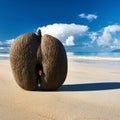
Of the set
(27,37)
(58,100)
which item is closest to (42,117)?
(58,100)

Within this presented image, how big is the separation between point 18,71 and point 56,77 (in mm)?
1160

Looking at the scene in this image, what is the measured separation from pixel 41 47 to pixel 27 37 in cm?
57

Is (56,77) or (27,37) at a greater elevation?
(27,37)

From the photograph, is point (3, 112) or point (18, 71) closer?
point (3, 112)

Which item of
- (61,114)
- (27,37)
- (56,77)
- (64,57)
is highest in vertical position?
(27,37)

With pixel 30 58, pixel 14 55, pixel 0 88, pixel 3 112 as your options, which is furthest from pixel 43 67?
pixel 3 112

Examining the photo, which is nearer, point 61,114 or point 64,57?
point 61,114

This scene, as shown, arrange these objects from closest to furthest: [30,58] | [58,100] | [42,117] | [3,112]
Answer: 1. [42,117]
2. [3,112]
3. [58,100]
4. [30,58]

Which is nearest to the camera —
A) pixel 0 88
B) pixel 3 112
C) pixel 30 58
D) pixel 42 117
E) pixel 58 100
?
pixel 42 117

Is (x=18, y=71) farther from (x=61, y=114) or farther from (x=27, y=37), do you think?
(x=61, y=114)

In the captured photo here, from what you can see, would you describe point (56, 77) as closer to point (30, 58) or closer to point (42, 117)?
Result: point (30, 58)

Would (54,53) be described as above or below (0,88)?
above

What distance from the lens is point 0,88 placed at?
8.16 m

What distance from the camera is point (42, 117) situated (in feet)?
16.0
